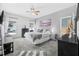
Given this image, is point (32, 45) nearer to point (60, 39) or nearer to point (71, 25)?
point (60, 39)

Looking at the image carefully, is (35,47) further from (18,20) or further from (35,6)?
(35,6)

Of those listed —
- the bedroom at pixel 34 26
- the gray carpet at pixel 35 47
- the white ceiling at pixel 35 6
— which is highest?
the white ceiling at pixel 35 6

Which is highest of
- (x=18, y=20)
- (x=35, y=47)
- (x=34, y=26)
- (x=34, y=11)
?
(x=34, y=11)

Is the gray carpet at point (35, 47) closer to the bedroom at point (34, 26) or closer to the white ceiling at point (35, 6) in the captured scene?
the bedroom at point (34, 26)

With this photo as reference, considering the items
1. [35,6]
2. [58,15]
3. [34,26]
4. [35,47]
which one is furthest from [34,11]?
[35,47]

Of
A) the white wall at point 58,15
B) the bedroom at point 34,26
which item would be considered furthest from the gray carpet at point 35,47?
the white wall at point 58,15

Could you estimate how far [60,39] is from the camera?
1.97m

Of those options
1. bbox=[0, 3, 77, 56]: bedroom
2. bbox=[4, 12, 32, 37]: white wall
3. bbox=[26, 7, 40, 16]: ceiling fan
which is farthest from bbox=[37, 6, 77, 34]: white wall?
bbox=[4, 12, 32, 37]: white wall

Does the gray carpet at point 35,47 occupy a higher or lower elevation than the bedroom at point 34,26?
lower

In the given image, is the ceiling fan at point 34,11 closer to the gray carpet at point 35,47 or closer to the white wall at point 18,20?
the white wall at point 18,20

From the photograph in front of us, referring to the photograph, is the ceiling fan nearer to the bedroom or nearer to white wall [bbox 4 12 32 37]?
the bedroom

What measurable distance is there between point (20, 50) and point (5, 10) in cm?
78

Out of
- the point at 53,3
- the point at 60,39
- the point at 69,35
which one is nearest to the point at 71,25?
the point at 69,35

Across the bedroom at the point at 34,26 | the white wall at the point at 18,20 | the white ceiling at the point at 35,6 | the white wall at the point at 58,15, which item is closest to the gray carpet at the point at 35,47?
the bedroom at the point at 34,26
